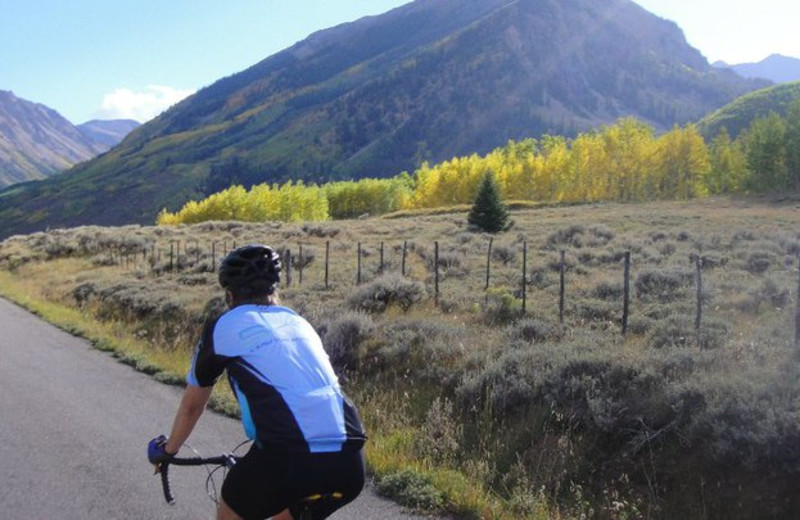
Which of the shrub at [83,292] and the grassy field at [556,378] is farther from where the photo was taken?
the shrub at [83,292]

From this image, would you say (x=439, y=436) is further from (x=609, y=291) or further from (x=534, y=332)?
(x=609, y=291)

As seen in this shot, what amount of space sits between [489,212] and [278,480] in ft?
126

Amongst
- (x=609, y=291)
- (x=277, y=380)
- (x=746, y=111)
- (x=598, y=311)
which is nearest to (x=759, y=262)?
(x=609, y=291)

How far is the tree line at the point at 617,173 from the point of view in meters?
73.5

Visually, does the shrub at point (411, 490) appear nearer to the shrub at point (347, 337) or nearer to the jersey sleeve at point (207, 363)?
the jersey sleeve at point (207, 363)

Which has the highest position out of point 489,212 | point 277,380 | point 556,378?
point 277,380

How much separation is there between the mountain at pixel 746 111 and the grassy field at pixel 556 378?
17684cm

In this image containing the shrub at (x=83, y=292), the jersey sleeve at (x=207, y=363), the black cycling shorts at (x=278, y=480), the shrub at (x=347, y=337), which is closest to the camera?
the black cycling shorts at (x=278, y=480)

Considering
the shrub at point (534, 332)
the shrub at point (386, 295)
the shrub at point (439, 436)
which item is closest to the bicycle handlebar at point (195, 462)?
the shrub at point (439, 436)

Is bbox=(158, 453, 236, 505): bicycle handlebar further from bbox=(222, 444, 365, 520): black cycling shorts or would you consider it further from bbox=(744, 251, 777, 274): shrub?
bbox=(744, 251, 777, 274): shrub

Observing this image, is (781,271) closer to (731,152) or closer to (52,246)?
(52,246)

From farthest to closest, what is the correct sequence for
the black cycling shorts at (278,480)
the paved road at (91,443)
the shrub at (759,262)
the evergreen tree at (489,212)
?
1. the evergreen tree at (489,212)
2. the shrub at (759,262)
3. the paved road at (91,443)
4. the black cycling shorts at (278,480)

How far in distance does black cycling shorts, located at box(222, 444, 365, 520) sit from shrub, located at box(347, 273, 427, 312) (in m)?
10.0

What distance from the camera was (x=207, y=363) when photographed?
308 cm
